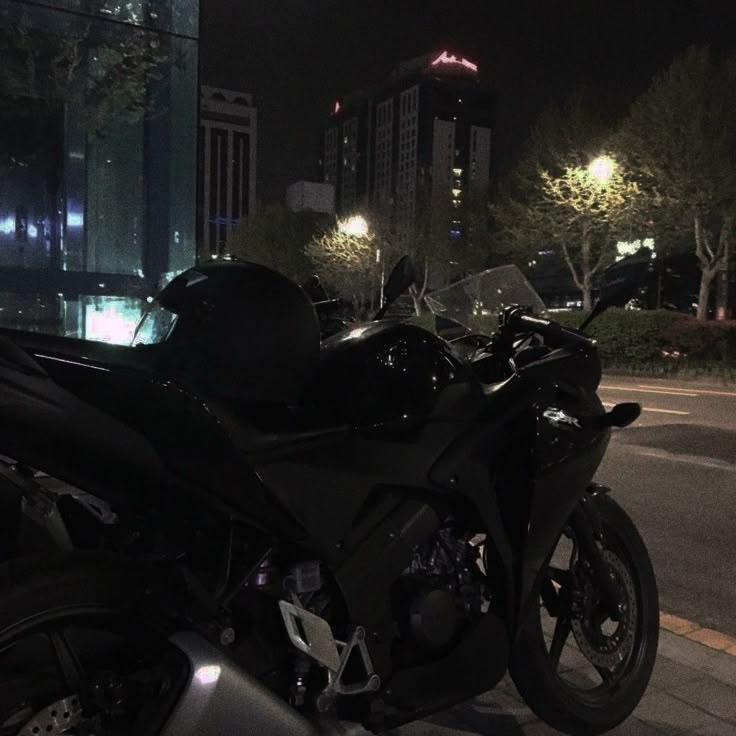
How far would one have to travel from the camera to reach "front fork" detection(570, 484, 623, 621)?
2.78 metres

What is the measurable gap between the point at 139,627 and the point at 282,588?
1.25 feet

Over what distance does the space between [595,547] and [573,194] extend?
28.1m

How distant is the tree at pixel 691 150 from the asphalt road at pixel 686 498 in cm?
1381

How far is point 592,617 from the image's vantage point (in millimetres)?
2828

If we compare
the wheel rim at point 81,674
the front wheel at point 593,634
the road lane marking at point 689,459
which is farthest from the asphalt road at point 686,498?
the wheel rim at point 81,674

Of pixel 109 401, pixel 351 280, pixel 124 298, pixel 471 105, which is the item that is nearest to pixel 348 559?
pixel 109 401

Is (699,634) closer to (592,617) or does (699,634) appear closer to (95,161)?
(592,617)

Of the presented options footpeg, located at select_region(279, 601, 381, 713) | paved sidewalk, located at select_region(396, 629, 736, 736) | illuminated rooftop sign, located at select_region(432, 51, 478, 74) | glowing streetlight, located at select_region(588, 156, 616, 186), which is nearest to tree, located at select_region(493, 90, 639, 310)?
glowing streetlight, located at select_region(588, 156, 616, 186)

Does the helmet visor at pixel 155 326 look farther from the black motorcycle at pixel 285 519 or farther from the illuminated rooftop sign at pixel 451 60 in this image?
the illuminated rooftop sign at pixel 451 60

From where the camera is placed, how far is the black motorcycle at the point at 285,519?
1682 mm

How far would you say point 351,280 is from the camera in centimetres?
4978

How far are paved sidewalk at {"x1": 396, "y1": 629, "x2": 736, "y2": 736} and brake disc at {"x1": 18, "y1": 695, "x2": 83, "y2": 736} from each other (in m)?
1.49

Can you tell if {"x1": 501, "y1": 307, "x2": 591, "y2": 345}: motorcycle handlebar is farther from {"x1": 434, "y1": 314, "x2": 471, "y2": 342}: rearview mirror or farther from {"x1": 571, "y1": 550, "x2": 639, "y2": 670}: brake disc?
{"x1": 571, "y1": 550, "x2": 639, "y2": 670}: brake disc

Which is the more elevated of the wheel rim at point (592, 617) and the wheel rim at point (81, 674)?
the wheel rim at point (81, 674)
